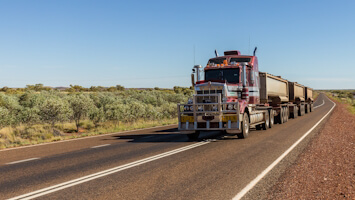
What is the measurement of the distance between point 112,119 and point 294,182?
2215 centimetres

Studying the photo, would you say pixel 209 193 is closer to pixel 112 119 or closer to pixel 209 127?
pixel 209 127

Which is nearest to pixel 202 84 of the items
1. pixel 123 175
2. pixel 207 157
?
pixel 207 157

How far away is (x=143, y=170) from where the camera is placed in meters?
7.39

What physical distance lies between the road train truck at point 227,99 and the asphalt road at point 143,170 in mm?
1674

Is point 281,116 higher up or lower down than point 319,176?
higher up

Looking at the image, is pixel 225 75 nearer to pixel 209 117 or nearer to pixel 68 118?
pixel 209 117

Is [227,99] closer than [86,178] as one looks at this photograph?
No

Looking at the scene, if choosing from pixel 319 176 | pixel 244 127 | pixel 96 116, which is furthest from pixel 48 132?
pixel 319 176

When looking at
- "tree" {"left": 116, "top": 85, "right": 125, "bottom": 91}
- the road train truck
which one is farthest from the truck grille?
"tree" {"left": 116, "top": 85, "right": 125, "bottom": 91}

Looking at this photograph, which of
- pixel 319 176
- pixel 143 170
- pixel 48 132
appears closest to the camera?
pixel 319 176

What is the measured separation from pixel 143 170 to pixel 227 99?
715 centimetres

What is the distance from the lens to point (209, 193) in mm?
5512

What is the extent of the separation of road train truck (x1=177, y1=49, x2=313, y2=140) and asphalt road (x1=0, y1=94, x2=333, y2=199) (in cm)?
167

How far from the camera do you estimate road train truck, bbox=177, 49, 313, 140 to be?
12.8 metres
